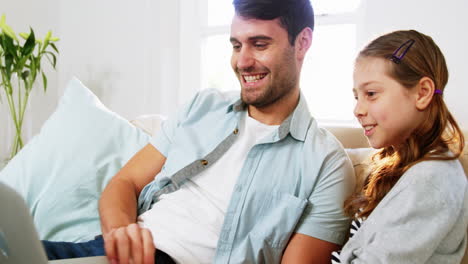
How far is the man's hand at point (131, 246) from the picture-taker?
90 centimetres

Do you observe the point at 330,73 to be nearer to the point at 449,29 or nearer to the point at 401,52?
the point at 449,29

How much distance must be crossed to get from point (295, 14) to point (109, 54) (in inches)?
92.8

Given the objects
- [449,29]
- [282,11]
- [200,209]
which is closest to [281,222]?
[200,209]

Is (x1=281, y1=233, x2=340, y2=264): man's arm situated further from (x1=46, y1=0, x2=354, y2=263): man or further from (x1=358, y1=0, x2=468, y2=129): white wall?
(x1=358, y1=0, x2=468, y2=129): white wall

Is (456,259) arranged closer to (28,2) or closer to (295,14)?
→ (295,14)

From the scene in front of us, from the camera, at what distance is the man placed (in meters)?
1.21

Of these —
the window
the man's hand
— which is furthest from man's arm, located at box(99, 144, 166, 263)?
the window

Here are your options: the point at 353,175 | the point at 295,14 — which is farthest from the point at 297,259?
the point at 295,14

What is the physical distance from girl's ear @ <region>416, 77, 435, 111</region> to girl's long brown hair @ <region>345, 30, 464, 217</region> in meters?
0.01

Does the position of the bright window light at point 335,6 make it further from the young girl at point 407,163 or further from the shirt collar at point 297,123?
the young girl at point 407,163

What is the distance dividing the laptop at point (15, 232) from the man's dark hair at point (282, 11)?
99 centimetres

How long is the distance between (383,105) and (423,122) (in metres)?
0.10

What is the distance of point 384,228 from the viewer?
94 centimetres

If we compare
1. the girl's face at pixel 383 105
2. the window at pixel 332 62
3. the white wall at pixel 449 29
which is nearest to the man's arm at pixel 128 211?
the girl's face at pixel 383 105
